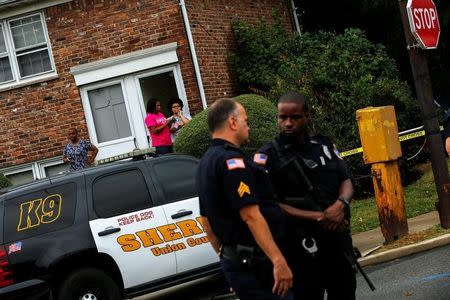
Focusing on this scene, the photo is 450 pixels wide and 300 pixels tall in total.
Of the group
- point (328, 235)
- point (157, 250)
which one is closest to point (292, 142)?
point (328, 235)

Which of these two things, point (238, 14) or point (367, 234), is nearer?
point (367, 234)

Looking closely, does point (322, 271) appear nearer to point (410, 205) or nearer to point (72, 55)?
point (410, 205)

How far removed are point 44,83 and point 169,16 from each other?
9.86 feet

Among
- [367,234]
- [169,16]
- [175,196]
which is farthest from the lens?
[169,16]

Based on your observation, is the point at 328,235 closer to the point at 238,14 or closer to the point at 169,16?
the point at 169,16

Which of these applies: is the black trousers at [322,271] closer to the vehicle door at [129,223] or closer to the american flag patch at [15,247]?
the vehicle door at [129,223]

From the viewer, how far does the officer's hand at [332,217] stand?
470 centimetres

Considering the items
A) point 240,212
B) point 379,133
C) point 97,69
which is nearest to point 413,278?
point 379,133

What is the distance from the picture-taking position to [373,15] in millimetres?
21109

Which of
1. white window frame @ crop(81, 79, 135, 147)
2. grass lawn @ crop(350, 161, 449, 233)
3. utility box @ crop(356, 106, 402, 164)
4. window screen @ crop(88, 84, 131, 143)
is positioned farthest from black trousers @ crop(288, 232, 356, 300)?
window screen @ crop(88, 84, 131, 143)

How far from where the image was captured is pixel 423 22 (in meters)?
9.10

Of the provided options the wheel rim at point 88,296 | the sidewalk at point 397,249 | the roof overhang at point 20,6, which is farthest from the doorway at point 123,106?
the wheel rim at point 88,296

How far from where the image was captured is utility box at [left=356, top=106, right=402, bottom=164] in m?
8.89

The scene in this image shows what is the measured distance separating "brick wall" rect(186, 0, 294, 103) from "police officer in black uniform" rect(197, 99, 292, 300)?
1139 cm
